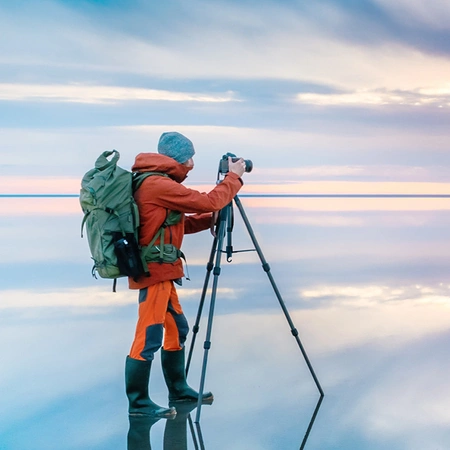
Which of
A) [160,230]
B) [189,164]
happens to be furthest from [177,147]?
[160,230]

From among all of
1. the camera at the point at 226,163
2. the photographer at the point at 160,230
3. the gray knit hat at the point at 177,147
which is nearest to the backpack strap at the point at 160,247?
the photographer at the point at 160,230

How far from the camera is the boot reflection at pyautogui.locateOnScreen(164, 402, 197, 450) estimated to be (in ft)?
16.2

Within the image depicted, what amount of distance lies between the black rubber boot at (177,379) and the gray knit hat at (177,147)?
55.6 inches

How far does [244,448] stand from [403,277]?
7027mm

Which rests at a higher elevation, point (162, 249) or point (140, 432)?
point (162, 249)

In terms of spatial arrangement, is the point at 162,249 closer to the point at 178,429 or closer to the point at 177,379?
the point at 177,379

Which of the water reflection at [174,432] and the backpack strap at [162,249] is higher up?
the backpack strap at [162,249]

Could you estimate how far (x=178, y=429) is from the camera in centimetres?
525

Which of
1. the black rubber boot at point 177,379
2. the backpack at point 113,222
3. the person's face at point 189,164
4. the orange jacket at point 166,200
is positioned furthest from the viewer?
the black rubber boot at point 177,379

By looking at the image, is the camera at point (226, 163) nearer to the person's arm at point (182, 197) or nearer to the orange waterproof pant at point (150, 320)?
the person's arm at point (182, 197)

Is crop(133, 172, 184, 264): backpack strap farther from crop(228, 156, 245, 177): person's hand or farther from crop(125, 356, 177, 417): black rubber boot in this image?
crop(125, 356, 177, 417): black rubber boot

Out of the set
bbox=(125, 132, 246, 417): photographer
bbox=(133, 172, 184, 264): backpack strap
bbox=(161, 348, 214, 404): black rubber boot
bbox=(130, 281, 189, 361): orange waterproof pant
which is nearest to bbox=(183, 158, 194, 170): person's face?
bbox=(125, 132, 246, 417): photographer

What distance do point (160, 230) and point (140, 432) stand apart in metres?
1.36

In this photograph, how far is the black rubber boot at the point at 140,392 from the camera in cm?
547
